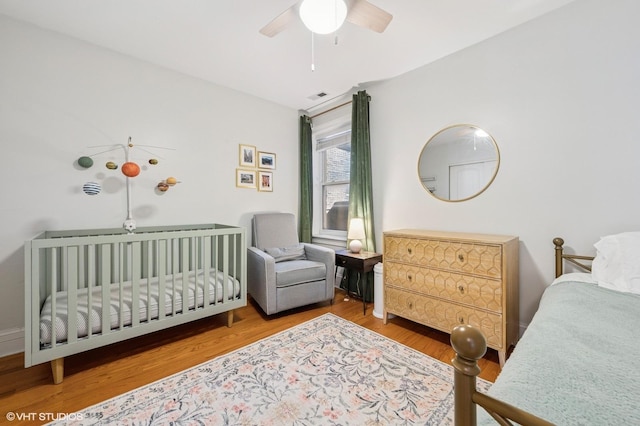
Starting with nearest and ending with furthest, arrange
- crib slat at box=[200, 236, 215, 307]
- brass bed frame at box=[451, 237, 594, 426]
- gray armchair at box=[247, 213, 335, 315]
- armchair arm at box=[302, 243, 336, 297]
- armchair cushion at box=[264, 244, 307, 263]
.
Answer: brass bed frame at box=[451, 237, 594, 426] → crib slat at box=[200, 236, 215, 307] → gray armchair at box=[247, 213, 335, 315] → armchair arm at box=[302, 243, 336, 297] → armchair cushion at box=[264, 244, 307, 263]

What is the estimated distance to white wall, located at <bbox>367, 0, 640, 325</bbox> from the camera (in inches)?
69.4

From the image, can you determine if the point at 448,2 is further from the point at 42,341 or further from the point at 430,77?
the point at 42,341

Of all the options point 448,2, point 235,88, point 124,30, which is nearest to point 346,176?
point 235,88

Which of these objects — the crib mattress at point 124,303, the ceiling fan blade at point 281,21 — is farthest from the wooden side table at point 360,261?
the ceiling fan blade at point 281,21

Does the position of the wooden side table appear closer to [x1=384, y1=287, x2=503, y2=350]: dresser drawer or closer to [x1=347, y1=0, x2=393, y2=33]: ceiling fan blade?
[x1=384, y1=287, x2=503, y2=350]: dresser drawer

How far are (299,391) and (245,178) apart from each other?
2.54 m

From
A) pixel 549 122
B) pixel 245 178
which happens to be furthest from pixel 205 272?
pixel 549 122

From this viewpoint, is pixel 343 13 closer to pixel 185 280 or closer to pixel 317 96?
pixel 317 96

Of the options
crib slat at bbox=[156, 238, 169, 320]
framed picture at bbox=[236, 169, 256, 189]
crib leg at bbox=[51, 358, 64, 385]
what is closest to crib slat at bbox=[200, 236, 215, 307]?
crib slat at bbox=[156, 238, 169, 320]

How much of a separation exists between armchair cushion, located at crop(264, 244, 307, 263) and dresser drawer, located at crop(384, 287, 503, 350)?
3.69 ft

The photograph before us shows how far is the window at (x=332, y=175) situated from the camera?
145 inches

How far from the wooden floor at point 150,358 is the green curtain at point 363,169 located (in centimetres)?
Result: 79

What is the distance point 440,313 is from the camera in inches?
86.1

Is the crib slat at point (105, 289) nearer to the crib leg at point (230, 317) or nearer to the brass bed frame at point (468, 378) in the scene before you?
the crib leg at point (230, 317)
